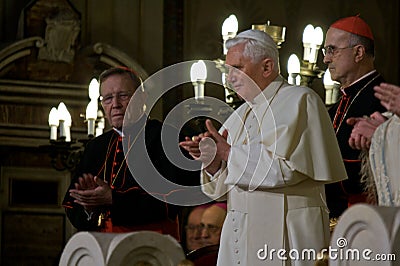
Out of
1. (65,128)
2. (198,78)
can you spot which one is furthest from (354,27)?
(65,128)

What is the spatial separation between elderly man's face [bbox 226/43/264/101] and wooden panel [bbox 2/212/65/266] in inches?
201

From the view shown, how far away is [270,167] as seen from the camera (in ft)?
17.5

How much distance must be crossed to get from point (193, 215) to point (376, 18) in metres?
5.02

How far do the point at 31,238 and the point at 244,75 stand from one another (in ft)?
17.3

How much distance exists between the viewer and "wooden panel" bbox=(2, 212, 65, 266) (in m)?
10.5

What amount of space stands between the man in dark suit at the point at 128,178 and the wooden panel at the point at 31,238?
3772 millimetres

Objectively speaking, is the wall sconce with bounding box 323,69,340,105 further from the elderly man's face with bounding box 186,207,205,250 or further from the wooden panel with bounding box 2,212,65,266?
the wooden panel with bounding box 2,212,65,266

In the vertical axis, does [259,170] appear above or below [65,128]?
below

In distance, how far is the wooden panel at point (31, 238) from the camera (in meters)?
10.5

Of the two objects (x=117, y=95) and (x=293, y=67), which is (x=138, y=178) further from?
(x=293, y=67)

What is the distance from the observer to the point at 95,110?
28.3ft

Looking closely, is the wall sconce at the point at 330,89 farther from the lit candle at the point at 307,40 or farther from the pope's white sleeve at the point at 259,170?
the pope's white sleeve at the point at 259,170

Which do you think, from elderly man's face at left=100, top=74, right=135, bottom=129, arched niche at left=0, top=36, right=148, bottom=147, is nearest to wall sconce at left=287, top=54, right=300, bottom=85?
elderly man's face at left=100, top=74, right=135, bottom=129

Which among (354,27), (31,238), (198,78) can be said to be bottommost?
(31,238)
